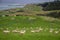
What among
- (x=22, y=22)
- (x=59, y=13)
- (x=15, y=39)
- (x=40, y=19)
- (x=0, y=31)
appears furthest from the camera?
(x=59, y=13)

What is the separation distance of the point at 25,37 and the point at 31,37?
138cm

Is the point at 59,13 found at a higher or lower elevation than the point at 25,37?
lower

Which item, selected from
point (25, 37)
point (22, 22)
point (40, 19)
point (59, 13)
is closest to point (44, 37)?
point (25, 37)

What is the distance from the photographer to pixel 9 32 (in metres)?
48.6

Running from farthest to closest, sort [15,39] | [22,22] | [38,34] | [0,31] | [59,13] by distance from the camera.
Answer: [59,13]
[22,22]
[0,31]
[38,34]
[15,39]

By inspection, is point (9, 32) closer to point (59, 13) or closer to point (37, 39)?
point (37, 39)

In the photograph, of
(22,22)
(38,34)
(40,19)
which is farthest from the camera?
(40,19)

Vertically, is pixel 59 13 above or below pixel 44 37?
below

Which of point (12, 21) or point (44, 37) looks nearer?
point (44, 37)

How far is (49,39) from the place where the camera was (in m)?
43.9

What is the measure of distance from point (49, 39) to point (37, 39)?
2.76 metres

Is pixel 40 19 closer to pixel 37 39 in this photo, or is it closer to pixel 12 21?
pixel 12 21

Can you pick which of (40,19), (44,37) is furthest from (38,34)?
(40,19)

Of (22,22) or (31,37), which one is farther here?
(22,22)
